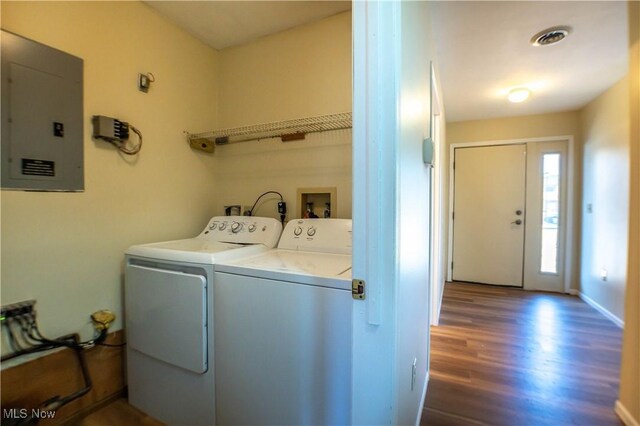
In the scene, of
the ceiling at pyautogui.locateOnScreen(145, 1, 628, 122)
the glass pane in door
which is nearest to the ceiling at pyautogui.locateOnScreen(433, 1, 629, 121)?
the ceiling at pyautogui.locateOnScreen(145, 1, 628, 122)

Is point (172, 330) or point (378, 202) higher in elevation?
point (378, 202)

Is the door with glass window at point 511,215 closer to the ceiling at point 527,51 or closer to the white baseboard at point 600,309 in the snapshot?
the white baseboard at point 600,309

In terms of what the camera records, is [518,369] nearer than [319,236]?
No

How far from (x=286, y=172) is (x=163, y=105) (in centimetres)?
96

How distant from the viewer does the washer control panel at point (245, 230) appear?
1812 mm

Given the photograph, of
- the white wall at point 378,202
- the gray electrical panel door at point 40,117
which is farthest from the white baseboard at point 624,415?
the gray electrical panel door at point 40,117

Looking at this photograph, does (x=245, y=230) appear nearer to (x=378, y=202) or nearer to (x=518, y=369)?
(x=378, y=202)

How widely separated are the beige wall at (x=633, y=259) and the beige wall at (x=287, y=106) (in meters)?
1.49

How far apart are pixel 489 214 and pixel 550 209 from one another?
0.69 meters

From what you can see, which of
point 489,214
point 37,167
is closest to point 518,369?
point 489,214

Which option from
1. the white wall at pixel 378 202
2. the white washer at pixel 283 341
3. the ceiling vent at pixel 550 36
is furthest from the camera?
the ceiling vent at pixel 550 36

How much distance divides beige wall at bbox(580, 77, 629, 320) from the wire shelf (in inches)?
100

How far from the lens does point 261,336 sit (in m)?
1.16

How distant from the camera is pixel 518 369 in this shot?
1.92 meters
